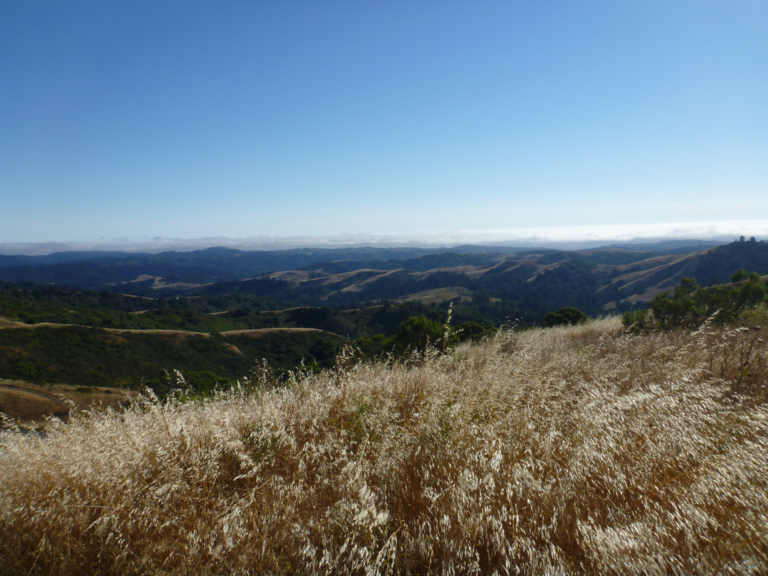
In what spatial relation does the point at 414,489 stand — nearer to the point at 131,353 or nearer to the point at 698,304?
the point at 698,304

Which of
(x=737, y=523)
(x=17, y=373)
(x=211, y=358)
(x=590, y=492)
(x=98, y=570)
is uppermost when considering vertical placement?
(x=737, y=523)

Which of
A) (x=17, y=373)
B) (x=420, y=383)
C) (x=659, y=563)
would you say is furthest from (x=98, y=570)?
(x=17, y=373)

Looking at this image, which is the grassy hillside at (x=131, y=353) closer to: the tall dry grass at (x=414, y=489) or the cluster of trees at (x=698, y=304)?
the cluster of trees at (x=698, y=304)

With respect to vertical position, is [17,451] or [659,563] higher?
[659,563]

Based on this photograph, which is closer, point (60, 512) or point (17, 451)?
point (60, 512)

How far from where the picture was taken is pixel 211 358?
57.9 metres

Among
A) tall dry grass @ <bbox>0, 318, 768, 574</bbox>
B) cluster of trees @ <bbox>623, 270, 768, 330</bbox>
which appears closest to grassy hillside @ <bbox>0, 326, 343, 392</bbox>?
cluster of trees @ <bbox>623, 270, 768, 330</bbox>

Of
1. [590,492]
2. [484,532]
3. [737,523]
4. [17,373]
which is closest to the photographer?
[737,523]

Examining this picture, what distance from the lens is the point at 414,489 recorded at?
2.09 meters

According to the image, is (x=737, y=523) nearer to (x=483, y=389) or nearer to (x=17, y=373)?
(x=483, y=389)

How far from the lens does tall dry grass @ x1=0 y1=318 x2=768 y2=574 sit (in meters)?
1.63

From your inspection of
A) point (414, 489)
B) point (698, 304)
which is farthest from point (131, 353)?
point (414, 489)

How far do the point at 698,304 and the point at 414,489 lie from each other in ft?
38.4

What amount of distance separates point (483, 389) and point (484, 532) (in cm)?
172
